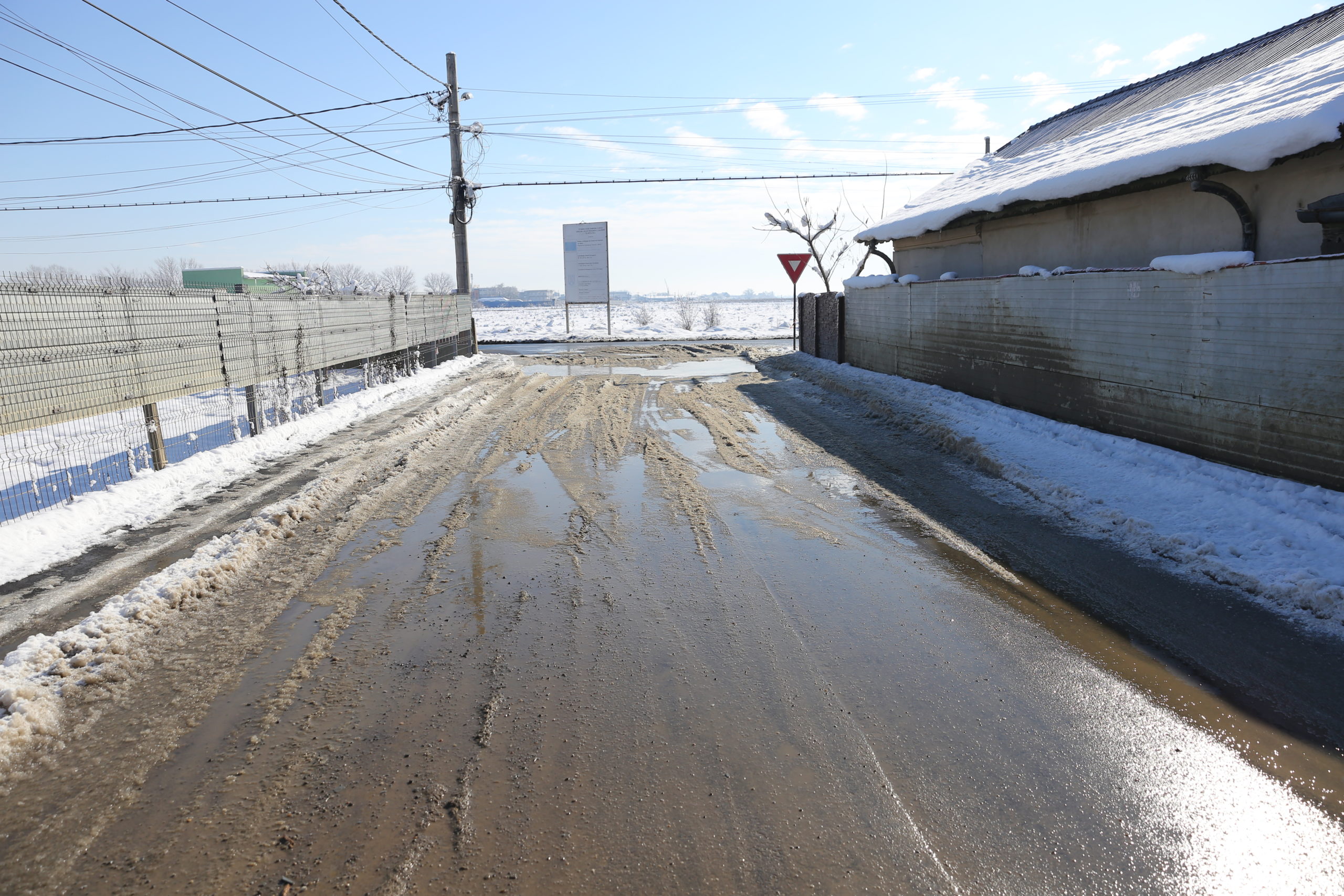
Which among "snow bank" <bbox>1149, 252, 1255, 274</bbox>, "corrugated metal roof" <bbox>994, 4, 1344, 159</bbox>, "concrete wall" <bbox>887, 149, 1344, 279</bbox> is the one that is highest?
"corrugated metal roof" <bbox>994, 4, 1344, 159</bbox>

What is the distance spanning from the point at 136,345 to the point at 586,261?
31346mm

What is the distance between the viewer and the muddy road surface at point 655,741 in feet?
8.98

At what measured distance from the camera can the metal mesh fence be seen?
727 centimetres

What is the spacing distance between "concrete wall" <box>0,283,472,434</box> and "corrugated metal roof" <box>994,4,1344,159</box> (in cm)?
1582

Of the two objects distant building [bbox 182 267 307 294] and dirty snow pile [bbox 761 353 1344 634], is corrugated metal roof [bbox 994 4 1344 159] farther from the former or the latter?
distant building [bbox 182 267 307 294]

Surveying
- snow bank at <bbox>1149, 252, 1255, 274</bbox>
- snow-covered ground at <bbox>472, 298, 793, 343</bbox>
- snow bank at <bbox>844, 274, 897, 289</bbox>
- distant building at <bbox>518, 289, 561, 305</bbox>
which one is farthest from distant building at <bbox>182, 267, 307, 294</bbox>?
distant building at <bbox>518, 289, 561, 305</bbox>

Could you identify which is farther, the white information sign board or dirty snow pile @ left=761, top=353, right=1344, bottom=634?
the white information sign board

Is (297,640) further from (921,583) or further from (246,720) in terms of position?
(921,583)

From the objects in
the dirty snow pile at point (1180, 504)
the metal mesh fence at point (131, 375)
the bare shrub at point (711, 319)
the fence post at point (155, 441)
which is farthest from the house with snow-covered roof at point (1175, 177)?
the bare shrub at point (711, 319)

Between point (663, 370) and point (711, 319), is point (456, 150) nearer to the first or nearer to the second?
point (663, 370)

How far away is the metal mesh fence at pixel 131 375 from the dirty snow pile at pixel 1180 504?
9.00 m

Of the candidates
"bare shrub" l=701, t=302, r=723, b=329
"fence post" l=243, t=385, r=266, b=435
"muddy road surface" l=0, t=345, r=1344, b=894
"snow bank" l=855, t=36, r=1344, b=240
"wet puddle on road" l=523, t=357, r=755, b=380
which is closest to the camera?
"muddy road surface" l=0, t=345, r=1344, b=894

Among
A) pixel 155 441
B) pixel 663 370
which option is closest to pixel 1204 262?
pixel 155 441

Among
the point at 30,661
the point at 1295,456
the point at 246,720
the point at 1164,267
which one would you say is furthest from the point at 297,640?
the point at 1164,267
